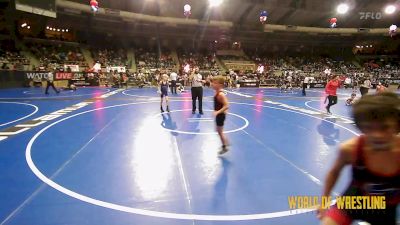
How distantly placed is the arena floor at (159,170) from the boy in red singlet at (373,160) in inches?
64.3

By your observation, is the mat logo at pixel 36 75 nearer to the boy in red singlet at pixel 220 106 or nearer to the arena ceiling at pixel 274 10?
the arena ceiling at pixel 274 10

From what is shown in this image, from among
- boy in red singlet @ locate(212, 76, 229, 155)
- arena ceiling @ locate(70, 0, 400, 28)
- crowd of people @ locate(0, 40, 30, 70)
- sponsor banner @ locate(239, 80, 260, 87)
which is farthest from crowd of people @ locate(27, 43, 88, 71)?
boy in red singlet @ locate(212, 76, 229, 155)

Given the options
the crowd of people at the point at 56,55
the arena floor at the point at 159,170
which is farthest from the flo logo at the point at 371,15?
the crowd of people at the point at 56,55

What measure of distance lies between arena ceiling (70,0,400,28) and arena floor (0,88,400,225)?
25.6m

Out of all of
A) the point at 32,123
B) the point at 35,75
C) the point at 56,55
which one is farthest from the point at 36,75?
the point at 32,123

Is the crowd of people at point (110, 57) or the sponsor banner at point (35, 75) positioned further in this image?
the crowd of people at point (110, 57)

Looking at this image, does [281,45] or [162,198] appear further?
[281,45]

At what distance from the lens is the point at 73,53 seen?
1286 inches

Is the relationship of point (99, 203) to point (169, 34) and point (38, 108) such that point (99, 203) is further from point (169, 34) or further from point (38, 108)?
point (169, 34)

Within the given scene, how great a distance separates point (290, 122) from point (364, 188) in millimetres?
8662

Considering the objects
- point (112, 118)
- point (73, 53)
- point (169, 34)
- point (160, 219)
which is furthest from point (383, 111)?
point (169, 34)

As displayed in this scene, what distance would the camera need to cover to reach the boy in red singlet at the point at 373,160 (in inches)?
74.1

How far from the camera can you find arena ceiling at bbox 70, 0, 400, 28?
32844 mm

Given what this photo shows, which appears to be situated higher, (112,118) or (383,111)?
(383,111)
